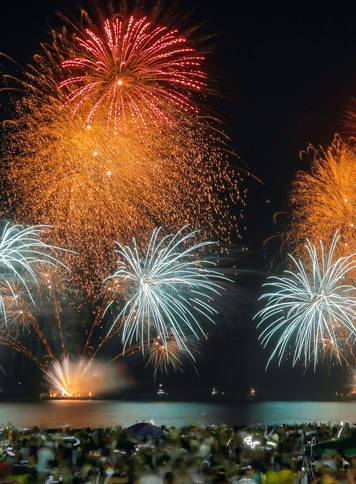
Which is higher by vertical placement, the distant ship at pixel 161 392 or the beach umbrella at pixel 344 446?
the distant ship at pixel 161 392

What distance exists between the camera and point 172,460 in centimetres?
1202

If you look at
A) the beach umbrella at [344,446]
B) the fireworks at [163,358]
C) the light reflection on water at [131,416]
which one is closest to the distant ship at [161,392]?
the fireworks at [163,358]

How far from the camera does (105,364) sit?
9588 centimetres

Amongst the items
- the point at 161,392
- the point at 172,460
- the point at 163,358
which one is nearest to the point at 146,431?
the point at 172,460

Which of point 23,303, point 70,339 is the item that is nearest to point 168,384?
point 70,339

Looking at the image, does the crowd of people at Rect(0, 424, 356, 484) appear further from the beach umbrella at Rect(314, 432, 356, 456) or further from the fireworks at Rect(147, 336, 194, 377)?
the fireworks at Rect(147, 336, 194, 377)

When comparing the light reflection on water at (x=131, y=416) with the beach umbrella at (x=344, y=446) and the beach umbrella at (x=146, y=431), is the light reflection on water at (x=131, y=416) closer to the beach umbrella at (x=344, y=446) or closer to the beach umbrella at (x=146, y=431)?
the beach umbrella at (x=146, y=431)

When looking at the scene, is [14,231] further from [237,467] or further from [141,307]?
[237,467]

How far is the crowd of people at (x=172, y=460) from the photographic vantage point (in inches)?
429

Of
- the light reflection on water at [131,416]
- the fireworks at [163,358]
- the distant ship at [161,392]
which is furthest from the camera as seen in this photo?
the distant ship at [161,392]

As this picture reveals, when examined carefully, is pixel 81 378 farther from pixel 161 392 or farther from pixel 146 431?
pixel 146 431

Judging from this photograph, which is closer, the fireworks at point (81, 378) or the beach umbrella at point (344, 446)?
the beach umbrella at point (344, 446)

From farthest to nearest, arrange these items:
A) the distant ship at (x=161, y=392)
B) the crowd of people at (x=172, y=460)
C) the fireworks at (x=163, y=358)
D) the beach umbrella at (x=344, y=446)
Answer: the distant ship at (x=161, y=392) → the fireworks at (x=163, y=358) → the beach umbrella at (x=344, y=446) → the crowd of people at (x=172, y=460)

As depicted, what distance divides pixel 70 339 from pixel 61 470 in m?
52.0
